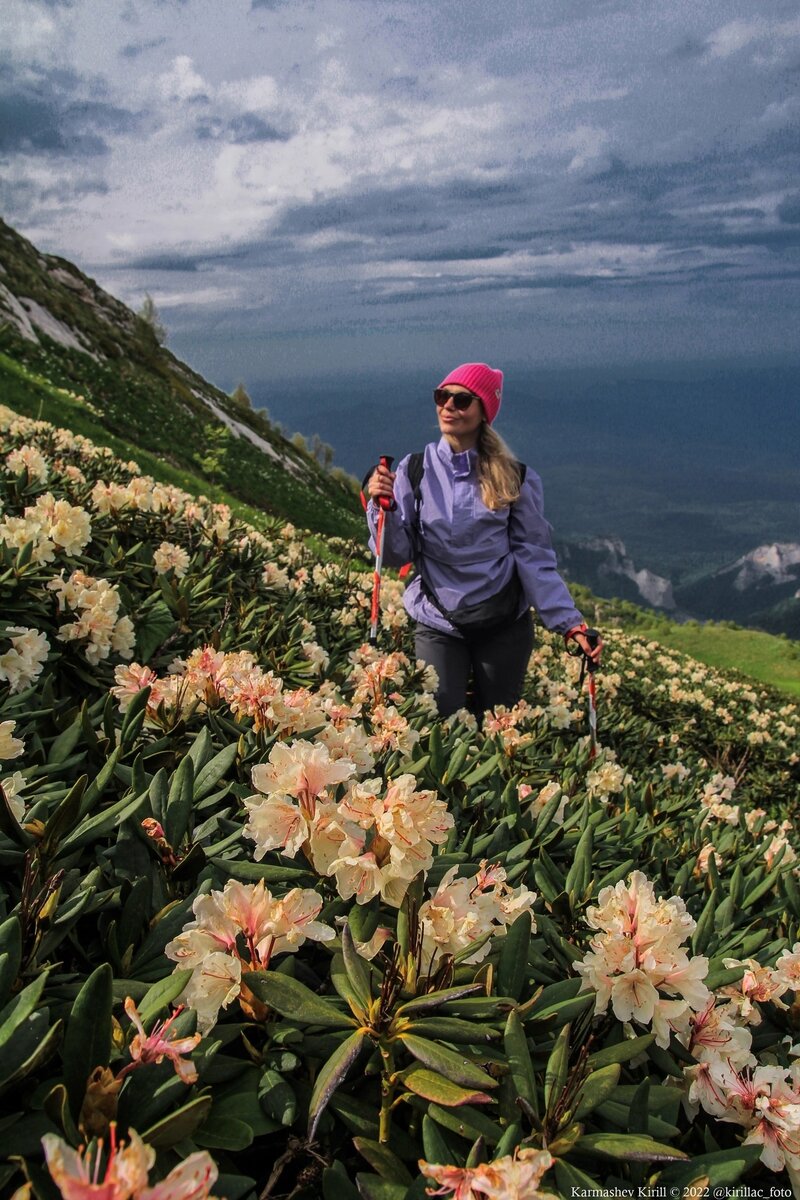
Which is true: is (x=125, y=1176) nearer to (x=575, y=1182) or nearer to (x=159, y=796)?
(x=575, y=1182)

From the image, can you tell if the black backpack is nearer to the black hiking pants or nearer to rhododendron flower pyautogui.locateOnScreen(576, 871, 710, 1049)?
the black hiking pants

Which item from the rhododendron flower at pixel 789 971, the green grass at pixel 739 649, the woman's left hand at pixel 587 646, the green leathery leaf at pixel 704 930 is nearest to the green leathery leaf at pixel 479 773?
the green leathery leaf at pixel 704 930

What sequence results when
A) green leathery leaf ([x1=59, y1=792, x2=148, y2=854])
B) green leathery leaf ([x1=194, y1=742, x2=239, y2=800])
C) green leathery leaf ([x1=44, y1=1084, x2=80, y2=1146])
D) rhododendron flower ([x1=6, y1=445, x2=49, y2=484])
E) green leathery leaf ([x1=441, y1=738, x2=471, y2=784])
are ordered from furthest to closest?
rhododendron flower ([x1=6, y1=445, x2=49, y2=484]) → green leathery leaf ([x1=441, y1=738, x2=471, y2=784]) → green leathery leaf ([x1=194, y1=742, x2=239, y2=800]) → green leathery leaf ([x1=59, y1=792, x2=148, y2=854]) → green leathery leaf ([x1=44, y1=1084, x2=80, y2=1146])

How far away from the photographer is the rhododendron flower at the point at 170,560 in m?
3.20

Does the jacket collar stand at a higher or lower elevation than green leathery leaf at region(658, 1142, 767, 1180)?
higher

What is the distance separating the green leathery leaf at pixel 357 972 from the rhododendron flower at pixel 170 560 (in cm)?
235

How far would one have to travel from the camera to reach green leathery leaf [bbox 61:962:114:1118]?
3.00 ft

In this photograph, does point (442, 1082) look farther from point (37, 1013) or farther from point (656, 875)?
point (656, 875)

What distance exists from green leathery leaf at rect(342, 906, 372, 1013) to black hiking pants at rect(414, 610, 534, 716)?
9.75ft

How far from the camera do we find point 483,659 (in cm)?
420

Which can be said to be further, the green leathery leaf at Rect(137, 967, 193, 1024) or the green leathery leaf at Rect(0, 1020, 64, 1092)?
the green leathery leaf at Rect(137, 967, 193, 1024)

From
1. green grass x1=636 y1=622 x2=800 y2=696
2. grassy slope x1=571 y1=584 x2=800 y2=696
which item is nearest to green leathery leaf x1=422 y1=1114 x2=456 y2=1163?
grassy slope x1=571 y1=584 x2=800 y2=696

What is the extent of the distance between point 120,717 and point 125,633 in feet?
1.55

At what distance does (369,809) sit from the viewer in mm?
1220
